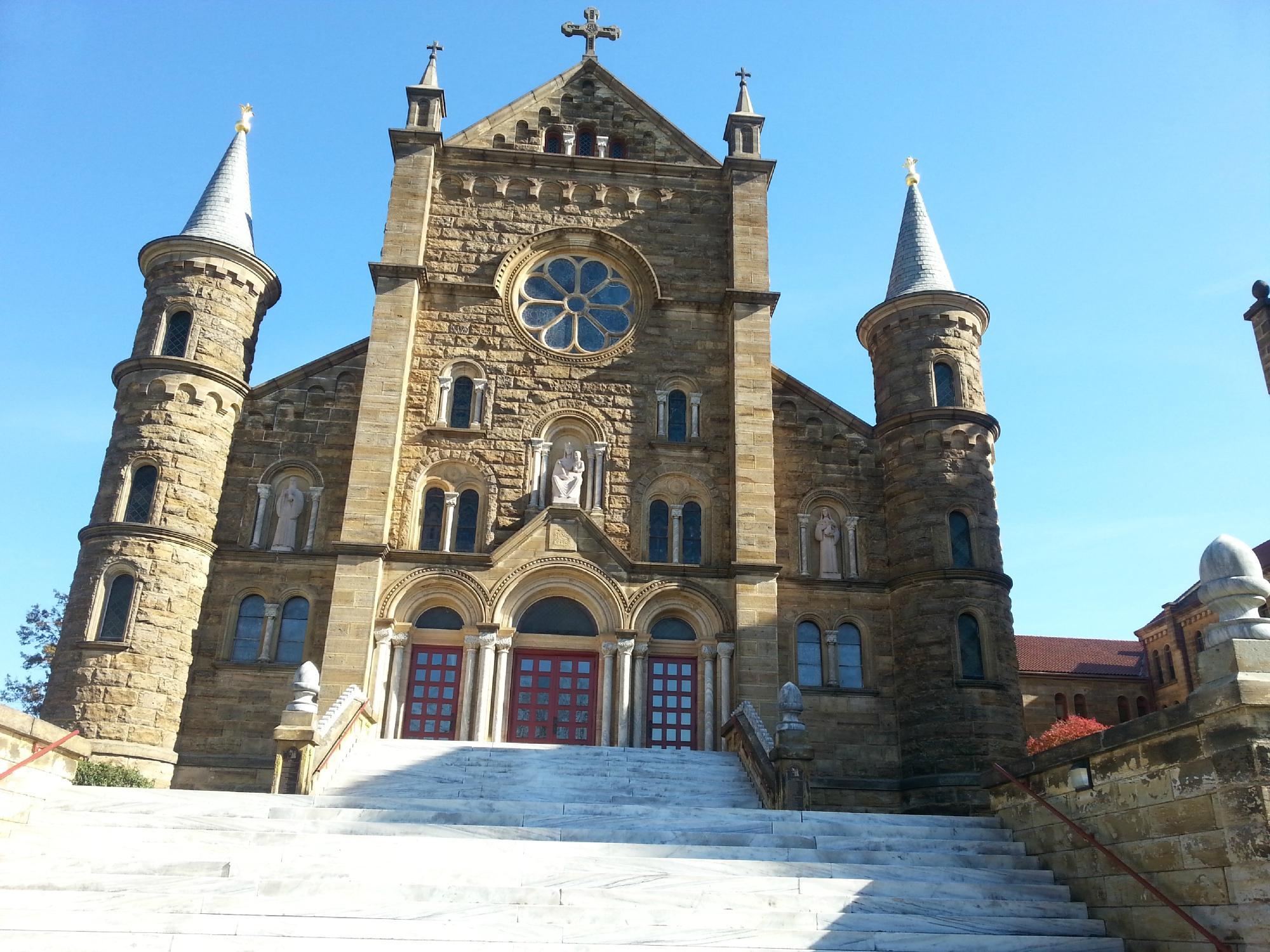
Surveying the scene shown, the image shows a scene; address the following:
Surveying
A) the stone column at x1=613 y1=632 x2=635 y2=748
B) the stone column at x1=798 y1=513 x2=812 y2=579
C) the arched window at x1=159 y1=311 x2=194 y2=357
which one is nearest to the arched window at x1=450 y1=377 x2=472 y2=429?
the arched window at x1=159 y1=311 x2=194 y2=357

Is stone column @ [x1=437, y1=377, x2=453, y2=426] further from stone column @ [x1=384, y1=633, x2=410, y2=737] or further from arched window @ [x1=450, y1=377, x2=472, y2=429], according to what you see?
stone column @ [x1=384, y1=633, x2=410, y2=737]

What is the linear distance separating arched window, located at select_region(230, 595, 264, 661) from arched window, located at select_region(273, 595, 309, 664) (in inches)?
16.6

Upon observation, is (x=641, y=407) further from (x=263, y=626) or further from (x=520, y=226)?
(x=263, y=626)

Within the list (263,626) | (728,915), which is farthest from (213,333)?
(728,915)

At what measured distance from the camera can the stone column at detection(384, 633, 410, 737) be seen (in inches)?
867

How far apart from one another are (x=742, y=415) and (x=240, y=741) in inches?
500

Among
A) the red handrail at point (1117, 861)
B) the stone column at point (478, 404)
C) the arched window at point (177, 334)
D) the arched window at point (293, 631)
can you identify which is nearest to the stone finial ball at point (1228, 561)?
the red handrail at point (1117, 861)

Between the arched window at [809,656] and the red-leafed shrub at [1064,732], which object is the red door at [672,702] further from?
the red-leafed shrub at [1064,732]

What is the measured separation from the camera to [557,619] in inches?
919

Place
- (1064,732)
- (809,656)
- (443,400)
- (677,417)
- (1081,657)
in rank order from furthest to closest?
(1081,657)
(1064,732)
(677,417)
(443,400)
(809,656)

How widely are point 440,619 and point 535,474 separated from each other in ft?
12.5

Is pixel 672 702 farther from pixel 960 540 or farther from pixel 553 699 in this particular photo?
pixel 960 540

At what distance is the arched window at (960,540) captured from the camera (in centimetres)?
2441

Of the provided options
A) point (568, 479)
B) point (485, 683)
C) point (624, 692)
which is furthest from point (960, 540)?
point (485, 683)
